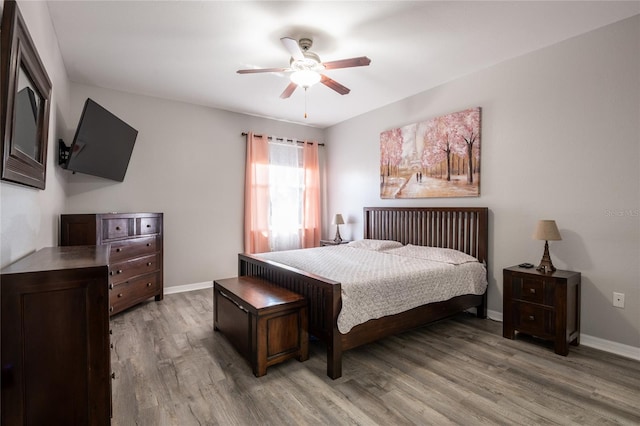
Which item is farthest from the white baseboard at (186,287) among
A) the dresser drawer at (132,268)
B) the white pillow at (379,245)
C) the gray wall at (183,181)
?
the white pillow at (379,245)

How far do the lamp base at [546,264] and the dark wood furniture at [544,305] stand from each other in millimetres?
44

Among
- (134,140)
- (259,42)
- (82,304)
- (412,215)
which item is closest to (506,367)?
(412,215)

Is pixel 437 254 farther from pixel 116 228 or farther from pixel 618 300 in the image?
pixel 116 228

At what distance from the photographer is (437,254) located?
344 cm

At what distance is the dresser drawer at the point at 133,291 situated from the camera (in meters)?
3.31

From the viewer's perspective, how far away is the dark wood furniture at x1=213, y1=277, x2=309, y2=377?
226 cm

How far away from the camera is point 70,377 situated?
4.23 feet

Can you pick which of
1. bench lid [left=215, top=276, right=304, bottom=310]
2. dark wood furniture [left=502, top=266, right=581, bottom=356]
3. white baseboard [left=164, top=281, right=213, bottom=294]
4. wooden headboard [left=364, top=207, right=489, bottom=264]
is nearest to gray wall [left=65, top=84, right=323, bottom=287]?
white baseboard [left=164, top=281, right=213, bottom=294]

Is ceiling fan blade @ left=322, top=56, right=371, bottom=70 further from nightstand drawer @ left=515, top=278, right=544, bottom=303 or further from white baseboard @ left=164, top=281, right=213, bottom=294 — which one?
white baseboard @ left=164, top=281, right=213, bottom=294

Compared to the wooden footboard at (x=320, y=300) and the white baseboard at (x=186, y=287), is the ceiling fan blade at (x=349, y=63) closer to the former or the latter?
the wooden footboard at (x=320, y=300)

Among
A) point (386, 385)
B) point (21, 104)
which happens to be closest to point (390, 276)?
point (386, 385)

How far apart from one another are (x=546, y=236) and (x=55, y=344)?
3405 mm

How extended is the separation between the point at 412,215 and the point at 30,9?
3976mm

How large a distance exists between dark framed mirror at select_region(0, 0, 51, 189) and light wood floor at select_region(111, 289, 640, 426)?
1.47 m
